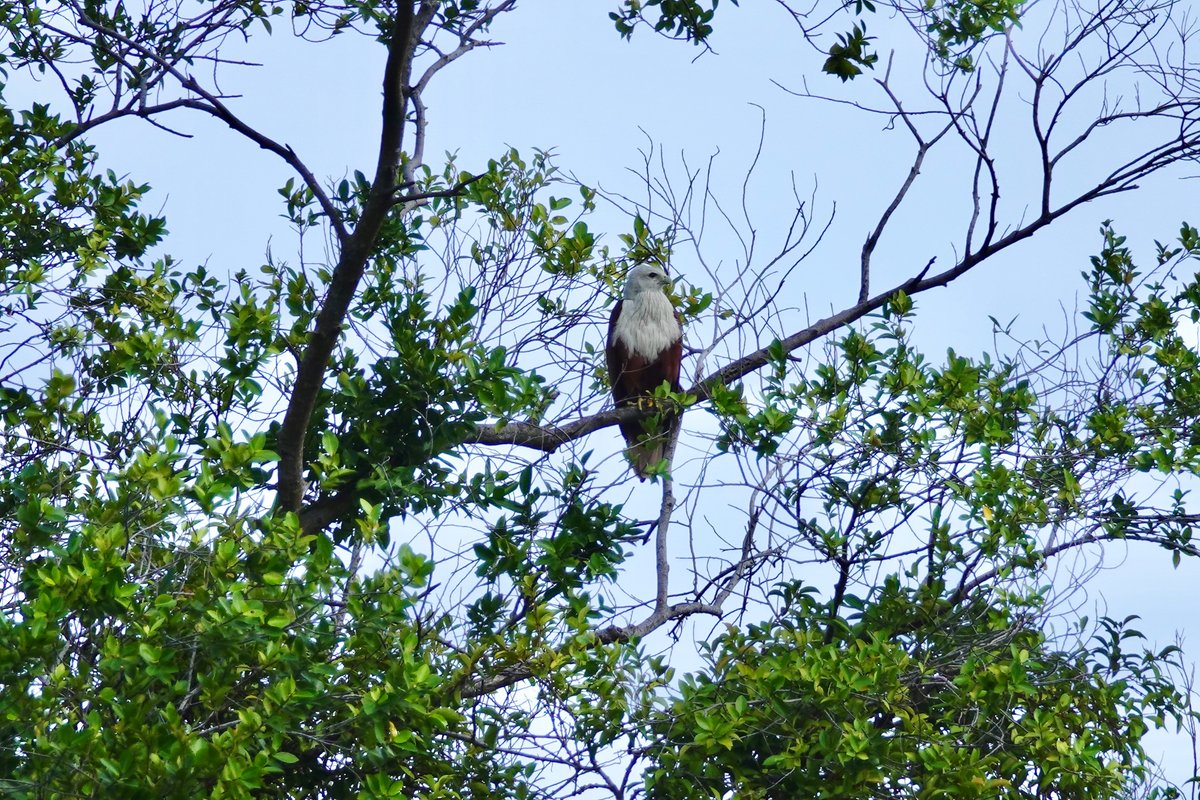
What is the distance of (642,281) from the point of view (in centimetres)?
716

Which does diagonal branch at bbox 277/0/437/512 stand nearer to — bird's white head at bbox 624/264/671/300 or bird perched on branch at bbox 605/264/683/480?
bird's white head at bbox 624/264/671/300

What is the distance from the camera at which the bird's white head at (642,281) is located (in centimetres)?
693

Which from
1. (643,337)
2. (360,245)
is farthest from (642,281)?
(360,245)

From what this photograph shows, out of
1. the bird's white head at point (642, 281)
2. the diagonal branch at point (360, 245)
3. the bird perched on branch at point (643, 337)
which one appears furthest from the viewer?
the bird perched on branch at point (643, 337)

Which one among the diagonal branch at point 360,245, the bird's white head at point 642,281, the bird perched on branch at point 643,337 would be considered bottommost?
the diagonal branch at point 360,245

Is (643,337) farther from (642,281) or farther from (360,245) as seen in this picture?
(360,245)

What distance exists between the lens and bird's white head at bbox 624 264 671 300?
693cm

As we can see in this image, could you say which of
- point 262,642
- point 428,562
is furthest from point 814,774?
point 262,642

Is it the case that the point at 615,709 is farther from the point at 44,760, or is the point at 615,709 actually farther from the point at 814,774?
the point at 44,760

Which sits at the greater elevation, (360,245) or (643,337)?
(643,337)

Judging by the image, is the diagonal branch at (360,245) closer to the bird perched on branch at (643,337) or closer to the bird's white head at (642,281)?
the bird's white head at (642,281)

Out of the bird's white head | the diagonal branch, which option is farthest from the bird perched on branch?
the diagonal branch

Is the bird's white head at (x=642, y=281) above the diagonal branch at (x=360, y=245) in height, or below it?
above

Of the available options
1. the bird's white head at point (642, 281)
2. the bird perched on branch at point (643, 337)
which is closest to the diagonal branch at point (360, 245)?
the bird's white head at point (642, 281)
